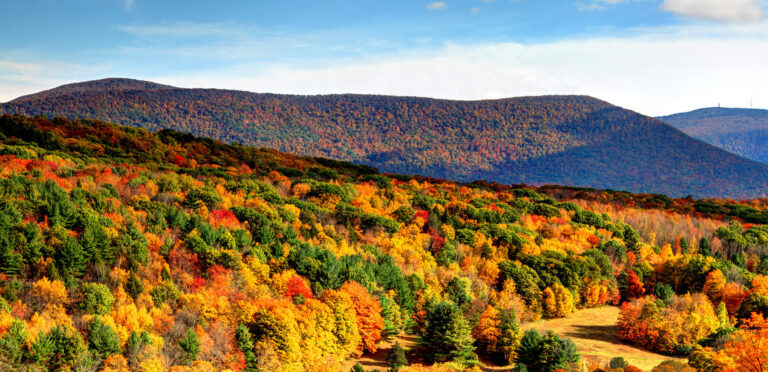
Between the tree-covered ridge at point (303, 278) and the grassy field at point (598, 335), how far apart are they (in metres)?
1.04

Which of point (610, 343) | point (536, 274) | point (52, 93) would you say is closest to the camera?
point (610, 343)

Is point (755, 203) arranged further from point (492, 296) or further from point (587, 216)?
point (492, 296)

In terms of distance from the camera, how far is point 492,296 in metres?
46.8

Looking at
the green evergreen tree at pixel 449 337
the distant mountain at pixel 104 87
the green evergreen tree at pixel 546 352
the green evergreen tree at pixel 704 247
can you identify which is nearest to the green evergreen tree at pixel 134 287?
the green evergreen tree at pixel 449 337

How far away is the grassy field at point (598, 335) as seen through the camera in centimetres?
4000

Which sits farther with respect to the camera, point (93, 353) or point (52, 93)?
point (52, 93)

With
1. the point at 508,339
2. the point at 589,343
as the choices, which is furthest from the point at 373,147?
the point at 508,339

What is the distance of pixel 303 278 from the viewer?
4097 cm

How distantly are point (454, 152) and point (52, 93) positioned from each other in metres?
108

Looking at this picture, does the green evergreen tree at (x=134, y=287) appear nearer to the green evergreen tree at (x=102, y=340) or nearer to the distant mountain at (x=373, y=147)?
the green evergreen tree at (x=102, y=340)

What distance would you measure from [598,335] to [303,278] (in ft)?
65.3

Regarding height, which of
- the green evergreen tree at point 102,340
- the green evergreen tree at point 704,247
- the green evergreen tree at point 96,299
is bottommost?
the green evergreen tree at point 704,247

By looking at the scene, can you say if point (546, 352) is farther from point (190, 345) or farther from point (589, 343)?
point (190, 345)

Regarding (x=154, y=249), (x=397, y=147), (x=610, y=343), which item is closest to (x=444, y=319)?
(x=610, y=343)
